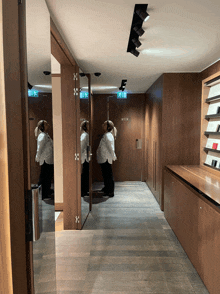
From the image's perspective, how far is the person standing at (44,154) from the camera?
3.01ft

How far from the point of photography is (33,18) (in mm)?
848

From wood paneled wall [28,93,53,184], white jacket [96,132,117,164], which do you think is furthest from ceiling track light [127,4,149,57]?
white jacket [96,132,117,164]

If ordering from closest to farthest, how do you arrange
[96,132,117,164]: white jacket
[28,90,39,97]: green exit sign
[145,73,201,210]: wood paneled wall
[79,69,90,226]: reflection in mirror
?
1. [28,90,39,97]: green exit sign
2. [79,69,90,226]: reflection in mirror
3. [145,73,201,210]: wood paneled wall
4. [96,132,117,164]: white jacket

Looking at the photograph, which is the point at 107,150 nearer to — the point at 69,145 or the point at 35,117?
the point at 69,145

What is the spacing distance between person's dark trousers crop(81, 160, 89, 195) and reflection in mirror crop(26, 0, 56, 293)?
246cm

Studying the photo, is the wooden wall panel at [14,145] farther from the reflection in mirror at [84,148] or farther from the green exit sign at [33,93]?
the reflection in mirror at [84,148]

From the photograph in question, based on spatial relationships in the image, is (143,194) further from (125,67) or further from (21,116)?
(21,116)

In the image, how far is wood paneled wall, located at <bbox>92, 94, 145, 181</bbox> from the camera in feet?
21.5

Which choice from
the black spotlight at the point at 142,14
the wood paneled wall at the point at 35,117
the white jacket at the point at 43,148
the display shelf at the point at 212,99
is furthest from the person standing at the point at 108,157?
the wood paneled wall at the point at 35,117

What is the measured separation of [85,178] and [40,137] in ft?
9.37

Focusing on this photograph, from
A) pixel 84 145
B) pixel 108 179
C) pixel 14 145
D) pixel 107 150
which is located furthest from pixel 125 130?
pixel 14 145

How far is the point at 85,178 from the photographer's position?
3.74 meters

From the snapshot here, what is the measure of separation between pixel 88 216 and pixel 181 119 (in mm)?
2408

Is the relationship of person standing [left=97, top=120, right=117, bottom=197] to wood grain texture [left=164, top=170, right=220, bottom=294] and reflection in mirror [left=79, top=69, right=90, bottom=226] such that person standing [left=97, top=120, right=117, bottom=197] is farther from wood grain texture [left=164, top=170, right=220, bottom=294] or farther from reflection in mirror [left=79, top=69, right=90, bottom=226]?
wood grain texture [left=164, top=170, right=220, bottom=294]
